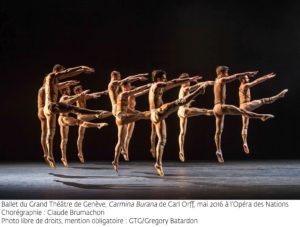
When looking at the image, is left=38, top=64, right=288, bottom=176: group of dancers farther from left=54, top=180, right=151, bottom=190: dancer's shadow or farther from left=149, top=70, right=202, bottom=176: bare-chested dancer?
left=54, top=180, right=151, bottom=190: dancer's shadow

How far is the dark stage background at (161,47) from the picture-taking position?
1096cm

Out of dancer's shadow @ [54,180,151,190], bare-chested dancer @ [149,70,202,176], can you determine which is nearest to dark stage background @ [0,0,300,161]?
bare-chested dancer @ [149,70,202,176]

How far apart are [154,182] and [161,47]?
496cm

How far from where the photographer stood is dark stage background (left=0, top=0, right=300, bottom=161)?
11.0 metres

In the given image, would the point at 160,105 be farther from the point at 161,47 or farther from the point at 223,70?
the point at 161,47

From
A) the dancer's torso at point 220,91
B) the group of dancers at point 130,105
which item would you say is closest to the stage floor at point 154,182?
the group of dancers at point 130,105

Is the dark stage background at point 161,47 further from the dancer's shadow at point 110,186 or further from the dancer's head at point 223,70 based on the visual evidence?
the dancer's shadow at point 110,186

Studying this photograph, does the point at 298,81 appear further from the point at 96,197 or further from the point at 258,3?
the point at 96,197

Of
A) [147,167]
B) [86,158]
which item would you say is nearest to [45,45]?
[86,158]

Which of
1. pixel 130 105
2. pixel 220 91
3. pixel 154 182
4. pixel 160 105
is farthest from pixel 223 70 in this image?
pixel 154 182

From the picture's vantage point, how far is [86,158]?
11703 mm

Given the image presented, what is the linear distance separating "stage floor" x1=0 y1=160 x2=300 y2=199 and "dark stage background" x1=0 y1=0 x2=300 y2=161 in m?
2.56

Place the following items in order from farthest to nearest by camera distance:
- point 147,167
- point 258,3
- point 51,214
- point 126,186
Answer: point 258,3, point 147,167, point 126,186, point 51,214

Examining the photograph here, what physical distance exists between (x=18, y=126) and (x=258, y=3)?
6074 mm
